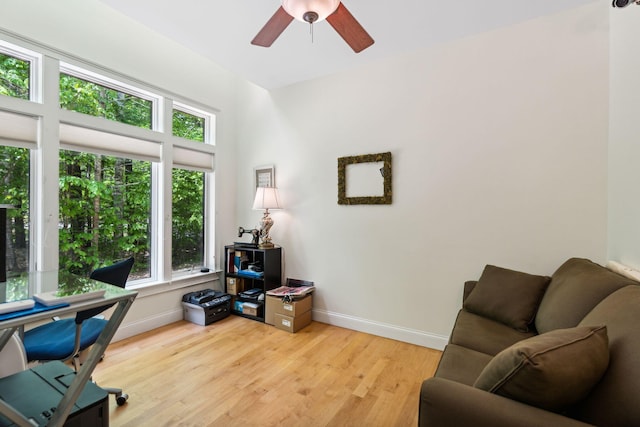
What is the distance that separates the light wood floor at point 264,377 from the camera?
5.39 ft

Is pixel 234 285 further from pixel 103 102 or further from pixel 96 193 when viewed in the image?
pixel 103 102

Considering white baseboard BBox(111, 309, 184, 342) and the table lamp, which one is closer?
white baseboard BBox(111, 309, 184, 342)

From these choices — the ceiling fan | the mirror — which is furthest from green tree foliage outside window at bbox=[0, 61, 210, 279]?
the mirror

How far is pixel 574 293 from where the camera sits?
1478 mm

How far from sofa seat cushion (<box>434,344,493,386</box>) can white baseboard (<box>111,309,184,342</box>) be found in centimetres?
274

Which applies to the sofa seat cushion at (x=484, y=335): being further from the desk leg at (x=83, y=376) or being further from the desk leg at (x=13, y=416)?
the desk leg at (x=13, y=416)

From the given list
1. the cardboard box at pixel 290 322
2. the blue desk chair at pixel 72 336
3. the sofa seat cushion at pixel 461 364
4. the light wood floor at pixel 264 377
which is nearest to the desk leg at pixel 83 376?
the blue desk chair at pixel 72 336

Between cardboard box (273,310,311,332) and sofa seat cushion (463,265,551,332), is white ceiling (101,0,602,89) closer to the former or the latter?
sofa seat cushion (463,265,551,332)

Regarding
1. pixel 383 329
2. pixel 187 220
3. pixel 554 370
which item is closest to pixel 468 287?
pixel 383 329

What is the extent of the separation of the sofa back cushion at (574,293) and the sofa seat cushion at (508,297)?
58 mm

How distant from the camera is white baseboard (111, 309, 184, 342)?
261 centimetres

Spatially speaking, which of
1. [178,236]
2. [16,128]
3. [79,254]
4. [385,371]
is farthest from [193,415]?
[16,128]

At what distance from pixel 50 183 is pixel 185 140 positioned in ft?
4.22

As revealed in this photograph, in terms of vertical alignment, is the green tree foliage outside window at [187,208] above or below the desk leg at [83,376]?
above
